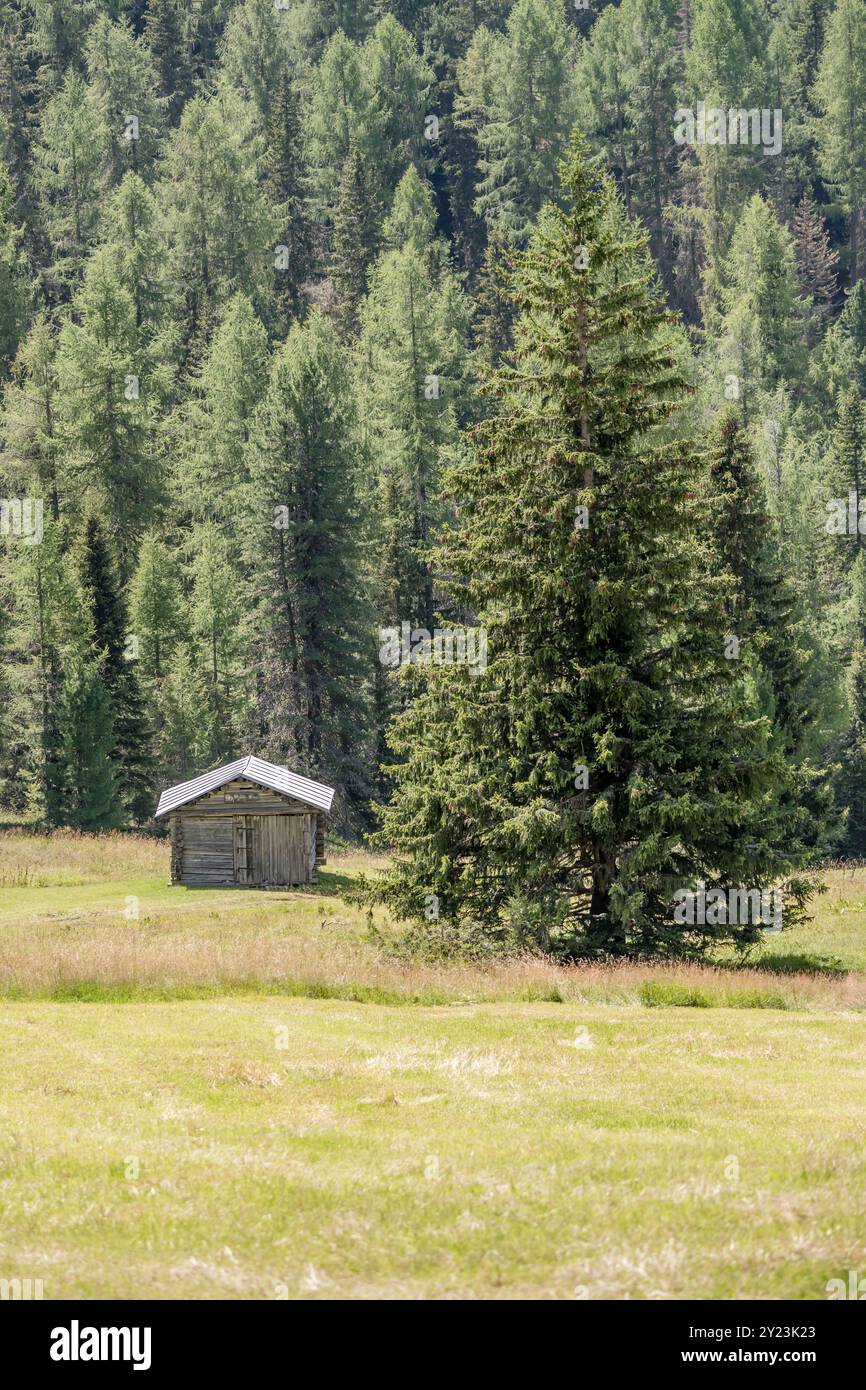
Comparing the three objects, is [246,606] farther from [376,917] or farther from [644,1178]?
[644,1178]

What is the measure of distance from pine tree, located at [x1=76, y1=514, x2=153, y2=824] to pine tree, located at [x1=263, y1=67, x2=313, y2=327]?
4832 centimetres

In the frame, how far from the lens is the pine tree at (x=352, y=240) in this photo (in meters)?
102

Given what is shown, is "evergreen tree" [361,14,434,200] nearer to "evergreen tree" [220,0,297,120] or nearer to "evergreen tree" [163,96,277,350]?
"evergreen tree" [220,0,297,120]

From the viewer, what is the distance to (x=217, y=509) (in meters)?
75.0

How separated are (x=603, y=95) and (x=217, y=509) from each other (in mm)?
67410

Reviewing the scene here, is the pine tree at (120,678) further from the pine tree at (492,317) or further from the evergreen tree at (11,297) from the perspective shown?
the pine tree at (492,317)

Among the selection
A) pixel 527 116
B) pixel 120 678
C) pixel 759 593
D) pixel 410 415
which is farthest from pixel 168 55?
pixel 759 593

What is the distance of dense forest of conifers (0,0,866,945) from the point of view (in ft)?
93.9

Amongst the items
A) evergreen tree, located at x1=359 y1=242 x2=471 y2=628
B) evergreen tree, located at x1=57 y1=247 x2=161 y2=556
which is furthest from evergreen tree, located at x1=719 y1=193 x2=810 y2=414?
evergreen tree, located at x1=57 y1=247 x2=161 y2=556

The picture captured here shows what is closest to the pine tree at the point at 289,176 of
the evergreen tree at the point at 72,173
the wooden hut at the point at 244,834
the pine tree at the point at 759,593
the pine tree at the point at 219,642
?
the evergreen tree at the point at 72,173

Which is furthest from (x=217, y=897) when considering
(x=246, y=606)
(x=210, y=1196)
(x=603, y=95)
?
(x=603, y=95)

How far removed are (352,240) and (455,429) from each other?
38014mm

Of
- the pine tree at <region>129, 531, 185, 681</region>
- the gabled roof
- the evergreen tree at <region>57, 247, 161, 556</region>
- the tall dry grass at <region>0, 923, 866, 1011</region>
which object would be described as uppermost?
the evergreen tree at <region>57, 247, 161, 556</region>

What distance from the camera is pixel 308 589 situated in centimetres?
6238
